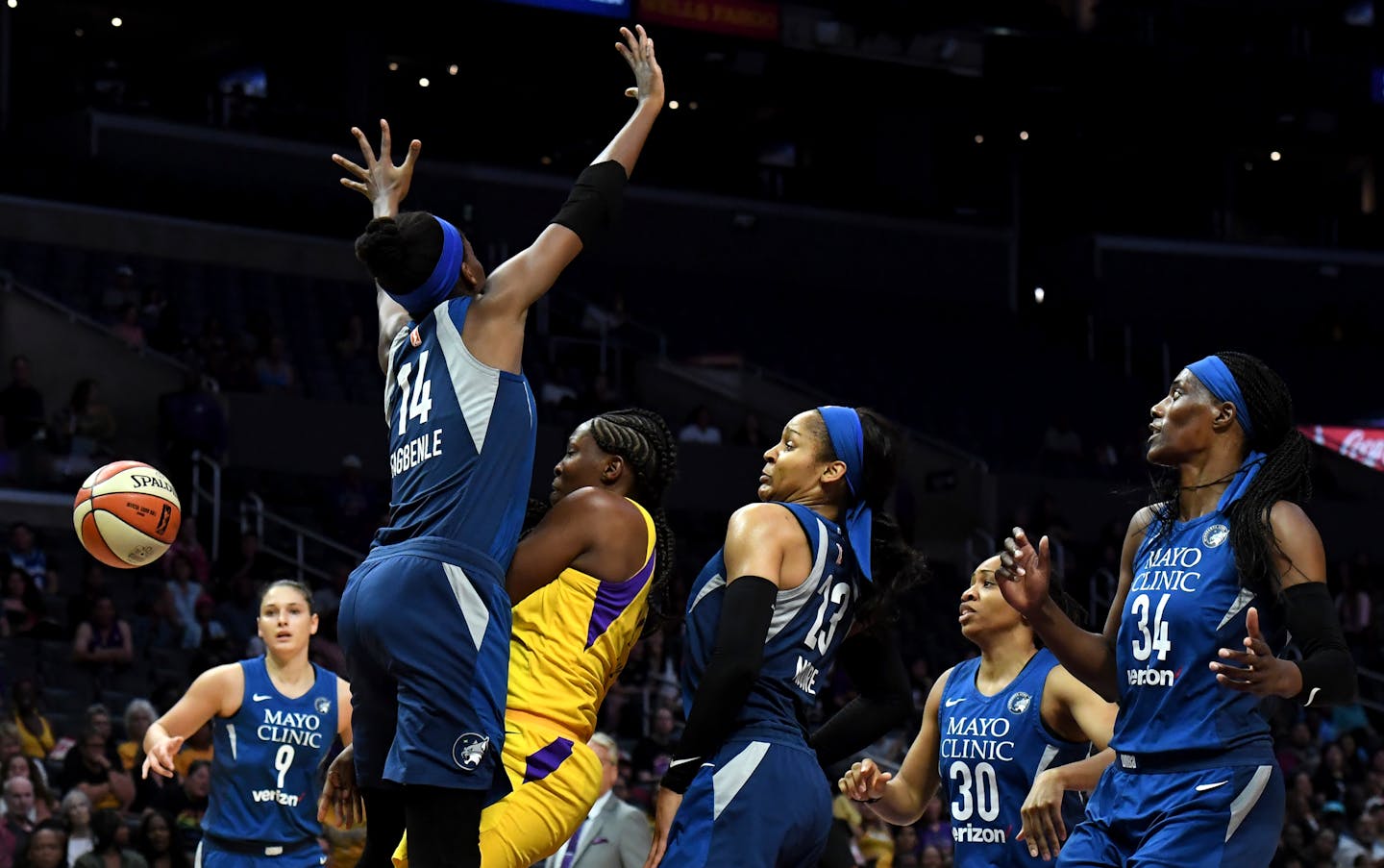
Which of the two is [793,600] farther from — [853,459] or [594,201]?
[594,201]

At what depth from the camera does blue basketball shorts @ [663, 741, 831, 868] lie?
A: 4.91 meters

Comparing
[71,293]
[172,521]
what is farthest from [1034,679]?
[71,293]

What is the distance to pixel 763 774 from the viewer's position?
4.96 m

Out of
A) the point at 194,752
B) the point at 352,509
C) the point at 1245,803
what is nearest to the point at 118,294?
the point at 352,509

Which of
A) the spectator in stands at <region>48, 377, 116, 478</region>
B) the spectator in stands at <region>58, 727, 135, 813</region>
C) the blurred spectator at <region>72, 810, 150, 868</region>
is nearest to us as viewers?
the blurred spectator at <region>72, 810, 150, 868</region>

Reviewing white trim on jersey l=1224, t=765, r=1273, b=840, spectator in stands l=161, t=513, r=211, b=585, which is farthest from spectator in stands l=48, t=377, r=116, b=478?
white trim on jersey l=1224, t=765, r=1273, b=840

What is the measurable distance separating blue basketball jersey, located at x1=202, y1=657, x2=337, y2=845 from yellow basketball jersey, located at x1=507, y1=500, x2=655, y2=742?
3207 millimetres

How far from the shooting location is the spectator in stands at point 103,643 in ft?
45.9

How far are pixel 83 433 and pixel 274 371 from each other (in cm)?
331

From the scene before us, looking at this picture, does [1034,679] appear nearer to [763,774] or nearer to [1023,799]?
[1023,799]

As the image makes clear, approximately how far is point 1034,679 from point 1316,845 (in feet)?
35.8

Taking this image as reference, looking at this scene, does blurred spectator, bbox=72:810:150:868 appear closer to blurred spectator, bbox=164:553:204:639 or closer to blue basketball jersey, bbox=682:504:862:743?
blurred spectator, bbox=164:553:204:639

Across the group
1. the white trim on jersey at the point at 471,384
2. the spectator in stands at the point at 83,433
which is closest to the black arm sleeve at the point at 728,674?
the white trim on jersey at the point at 471,384

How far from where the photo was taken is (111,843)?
10609 millimetres
